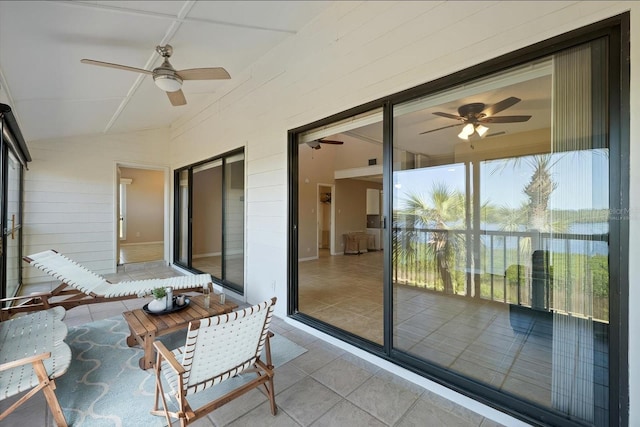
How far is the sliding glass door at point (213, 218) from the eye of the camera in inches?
175

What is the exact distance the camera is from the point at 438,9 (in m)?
2.04

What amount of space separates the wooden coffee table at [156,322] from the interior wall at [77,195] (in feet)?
13.4

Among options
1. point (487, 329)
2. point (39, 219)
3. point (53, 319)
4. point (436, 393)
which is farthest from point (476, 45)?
point (39, 219)

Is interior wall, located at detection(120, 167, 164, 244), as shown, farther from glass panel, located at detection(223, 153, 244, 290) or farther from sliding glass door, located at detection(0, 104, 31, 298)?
glass panel, located at detection(223, 153, 244, 290)

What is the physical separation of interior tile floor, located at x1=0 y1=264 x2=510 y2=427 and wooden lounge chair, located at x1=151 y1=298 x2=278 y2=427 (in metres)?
0.19

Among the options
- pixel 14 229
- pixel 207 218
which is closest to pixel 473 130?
pixel 207 218

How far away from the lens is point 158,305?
8.64ft

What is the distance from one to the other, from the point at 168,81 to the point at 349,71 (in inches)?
70.3

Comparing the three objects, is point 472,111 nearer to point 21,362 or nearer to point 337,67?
point 337,67

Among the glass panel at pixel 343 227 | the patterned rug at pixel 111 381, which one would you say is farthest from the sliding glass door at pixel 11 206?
the glass panel at pixel 343 227

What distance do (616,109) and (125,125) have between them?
6.93 meters

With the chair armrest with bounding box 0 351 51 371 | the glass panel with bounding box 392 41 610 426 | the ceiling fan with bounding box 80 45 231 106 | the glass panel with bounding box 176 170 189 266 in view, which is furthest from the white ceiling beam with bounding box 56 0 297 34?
the glass panel with bounding box 176 170 189 266

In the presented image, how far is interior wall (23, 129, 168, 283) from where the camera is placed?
505 cm

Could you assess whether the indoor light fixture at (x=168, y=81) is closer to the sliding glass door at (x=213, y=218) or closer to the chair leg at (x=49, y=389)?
the sliding glass door at (x=213, y=218)
